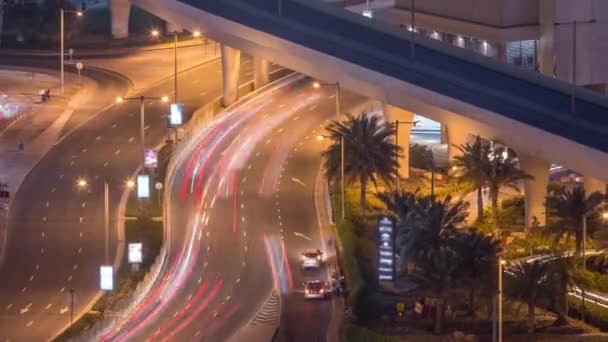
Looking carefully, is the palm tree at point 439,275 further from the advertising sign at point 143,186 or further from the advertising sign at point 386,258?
the advertising sign at point 143,186

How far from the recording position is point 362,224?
86.1m

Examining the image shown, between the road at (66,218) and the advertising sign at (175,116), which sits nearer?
the road at (66,218)

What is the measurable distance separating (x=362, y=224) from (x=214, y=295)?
12.8m

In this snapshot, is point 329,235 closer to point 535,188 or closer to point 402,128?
point 535,188

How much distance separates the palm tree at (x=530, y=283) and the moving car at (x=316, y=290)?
11.8 m

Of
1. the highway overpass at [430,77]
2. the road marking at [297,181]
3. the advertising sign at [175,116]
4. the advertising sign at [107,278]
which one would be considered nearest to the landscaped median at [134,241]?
the advertising sign at [107,278]

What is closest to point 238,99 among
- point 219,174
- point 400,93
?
point 219,174

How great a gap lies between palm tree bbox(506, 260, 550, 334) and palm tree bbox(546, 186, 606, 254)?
10.2 meters

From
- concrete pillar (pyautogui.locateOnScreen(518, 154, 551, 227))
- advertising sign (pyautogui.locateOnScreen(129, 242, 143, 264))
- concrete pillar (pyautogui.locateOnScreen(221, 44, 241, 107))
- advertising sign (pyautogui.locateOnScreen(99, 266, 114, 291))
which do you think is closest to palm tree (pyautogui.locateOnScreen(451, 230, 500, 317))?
advertising sign (pyautogui.locateOnScreen(99, 266, 114, 291))

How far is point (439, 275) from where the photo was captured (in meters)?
66.9

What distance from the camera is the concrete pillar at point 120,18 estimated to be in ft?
462

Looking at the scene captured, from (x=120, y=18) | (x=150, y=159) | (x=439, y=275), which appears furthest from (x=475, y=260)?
(x=120, y=18)

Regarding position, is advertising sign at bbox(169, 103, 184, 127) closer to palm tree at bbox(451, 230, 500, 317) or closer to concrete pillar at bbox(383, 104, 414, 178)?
concrete pillar at bbox(383, 104, 414, 178)

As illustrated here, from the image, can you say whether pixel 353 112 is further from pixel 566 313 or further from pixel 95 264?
pixel 566 313
